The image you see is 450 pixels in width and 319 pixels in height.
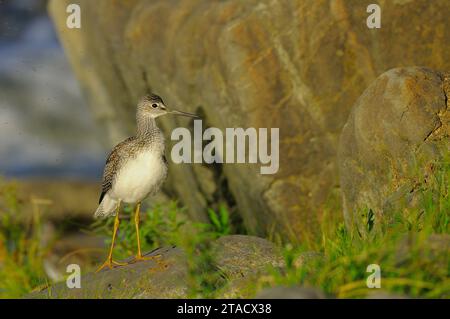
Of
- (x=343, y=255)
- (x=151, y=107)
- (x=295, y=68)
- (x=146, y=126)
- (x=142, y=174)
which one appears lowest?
(x=343, y=255)

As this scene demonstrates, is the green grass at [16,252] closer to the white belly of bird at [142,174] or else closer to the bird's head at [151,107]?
the white belly of bird at [142,174]

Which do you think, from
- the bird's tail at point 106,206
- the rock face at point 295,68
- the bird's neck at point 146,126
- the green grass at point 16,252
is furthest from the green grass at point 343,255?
the bird's neck at point 146,126

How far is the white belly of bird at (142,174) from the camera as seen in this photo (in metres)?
7.86

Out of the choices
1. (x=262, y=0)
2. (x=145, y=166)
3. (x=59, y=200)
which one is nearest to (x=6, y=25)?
(x=59, y=200)

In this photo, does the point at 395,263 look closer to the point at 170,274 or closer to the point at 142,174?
the point at 170,274

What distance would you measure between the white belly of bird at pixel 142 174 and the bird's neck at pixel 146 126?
354 millimetres

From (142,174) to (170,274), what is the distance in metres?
1.13

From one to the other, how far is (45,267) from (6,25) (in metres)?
10.8

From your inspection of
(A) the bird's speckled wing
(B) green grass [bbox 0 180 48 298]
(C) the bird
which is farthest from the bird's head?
(B) green grass [bbox 0 180 48 298]

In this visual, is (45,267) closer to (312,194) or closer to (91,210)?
(312,194)

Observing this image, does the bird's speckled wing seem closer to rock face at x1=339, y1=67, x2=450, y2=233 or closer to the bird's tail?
the bird's tail

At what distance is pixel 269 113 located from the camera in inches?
390

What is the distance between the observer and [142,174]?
7.86 meters

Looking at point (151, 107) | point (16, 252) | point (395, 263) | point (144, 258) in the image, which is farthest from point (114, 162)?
point (395, 263)
